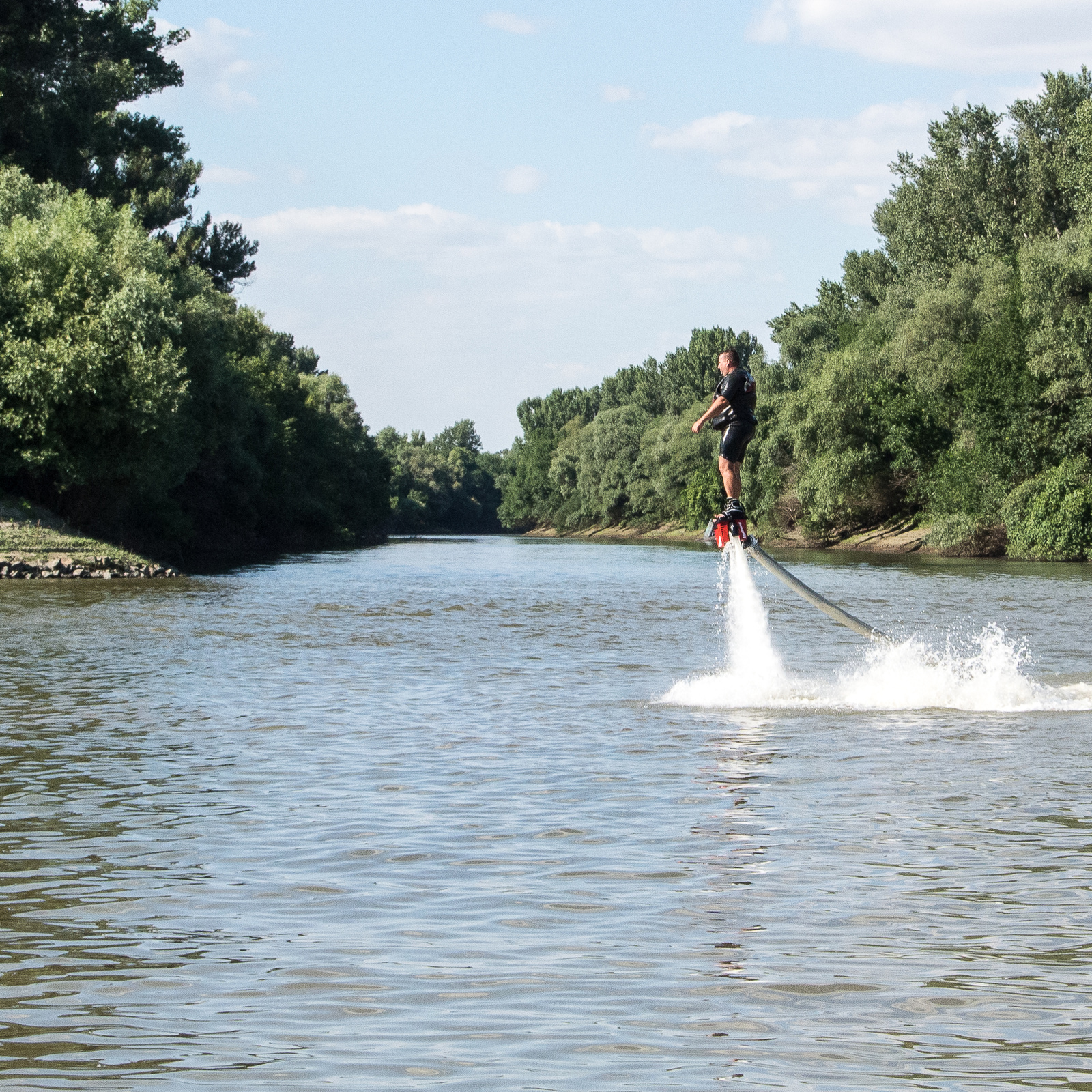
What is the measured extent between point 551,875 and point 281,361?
10668 cm

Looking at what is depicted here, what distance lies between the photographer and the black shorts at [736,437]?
18.0 meters

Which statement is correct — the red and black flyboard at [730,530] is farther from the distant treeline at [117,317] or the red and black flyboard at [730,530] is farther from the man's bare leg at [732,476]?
the distant treeline at [117,317]

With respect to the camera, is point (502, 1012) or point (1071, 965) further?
point (1071, 965)

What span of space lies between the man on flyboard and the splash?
2.49ft

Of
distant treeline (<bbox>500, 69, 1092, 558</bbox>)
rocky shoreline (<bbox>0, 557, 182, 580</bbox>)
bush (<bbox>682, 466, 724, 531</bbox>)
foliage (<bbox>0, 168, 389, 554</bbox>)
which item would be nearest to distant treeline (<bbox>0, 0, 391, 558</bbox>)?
foliage (<bbox>0, 168, 389, 554</bbox>)

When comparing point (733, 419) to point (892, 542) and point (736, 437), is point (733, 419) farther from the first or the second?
point (892, 542)

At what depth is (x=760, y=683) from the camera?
67.9ft

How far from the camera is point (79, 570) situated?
4950cm

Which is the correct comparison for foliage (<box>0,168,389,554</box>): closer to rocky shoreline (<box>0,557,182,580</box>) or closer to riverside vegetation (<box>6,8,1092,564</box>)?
riverside vegetation (<box>6,8,1092,564</box>)

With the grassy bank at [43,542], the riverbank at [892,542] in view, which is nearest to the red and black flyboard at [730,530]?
the grassy bank at [43,542]

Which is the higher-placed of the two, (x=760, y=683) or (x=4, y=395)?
(x=4, y=395)

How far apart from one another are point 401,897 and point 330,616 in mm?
26920

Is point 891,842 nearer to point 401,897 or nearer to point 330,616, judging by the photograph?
point 401,897

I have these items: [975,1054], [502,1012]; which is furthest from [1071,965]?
[502,1012]
